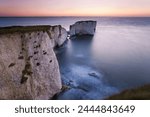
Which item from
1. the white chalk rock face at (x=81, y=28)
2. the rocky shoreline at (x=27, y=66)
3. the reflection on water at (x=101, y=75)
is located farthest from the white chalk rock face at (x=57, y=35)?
the rocky shoreline at (x=27, y=66)

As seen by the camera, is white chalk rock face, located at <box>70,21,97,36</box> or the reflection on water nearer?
the reflection on water

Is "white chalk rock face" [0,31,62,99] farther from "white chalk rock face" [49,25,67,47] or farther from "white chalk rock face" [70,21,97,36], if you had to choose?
"white chalk rock face" [70,21,97,36]

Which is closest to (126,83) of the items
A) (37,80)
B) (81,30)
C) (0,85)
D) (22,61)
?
(37,80)

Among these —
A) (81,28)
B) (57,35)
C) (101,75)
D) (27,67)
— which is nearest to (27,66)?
(27,67)

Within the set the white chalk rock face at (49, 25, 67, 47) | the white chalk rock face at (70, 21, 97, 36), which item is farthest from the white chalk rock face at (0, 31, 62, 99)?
the white chalk rock face at (70, 21, 97, 36)

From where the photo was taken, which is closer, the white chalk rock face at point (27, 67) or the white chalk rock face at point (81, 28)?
the white chalk rock face at point (27, 67)

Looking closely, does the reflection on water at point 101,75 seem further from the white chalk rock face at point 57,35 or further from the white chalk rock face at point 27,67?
the white chalk rock face at point 57,35

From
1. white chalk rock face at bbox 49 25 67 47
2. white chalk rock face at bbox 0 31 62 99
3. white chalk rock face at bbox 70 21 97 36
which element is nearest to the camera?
white chalk rock face at bbox 0 31 62 99
